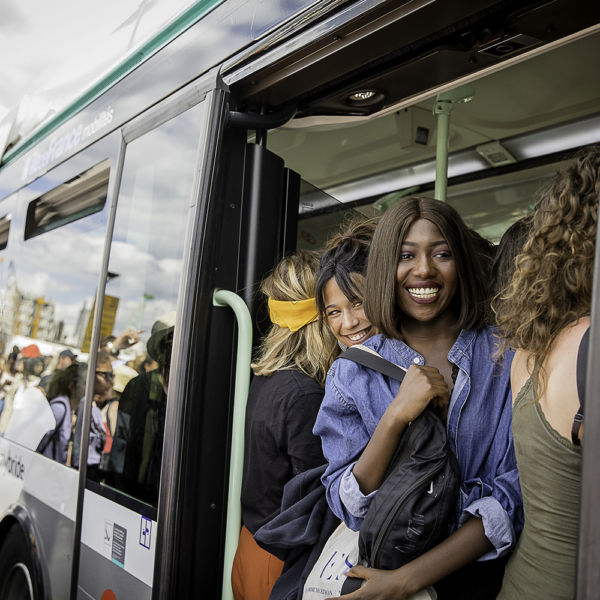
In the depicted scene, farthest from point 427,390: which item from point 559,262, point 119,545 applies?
point 119,545

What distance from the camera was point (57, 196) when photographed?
342 centimetres

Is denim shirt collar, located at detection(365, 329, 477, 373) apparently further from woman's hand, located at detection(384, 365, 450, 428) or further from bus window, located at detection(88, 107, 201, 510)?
bus window, located at detection(88, 107, 201, 510)

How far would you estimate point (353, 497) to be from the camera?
159cm

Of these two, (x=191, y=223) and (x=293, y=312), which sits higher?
(x=191, y=223)

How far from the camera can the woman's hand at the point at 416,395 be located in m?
1.55

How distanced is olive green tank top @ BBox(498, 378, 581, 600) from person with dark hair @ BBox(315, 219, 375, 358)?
0.88m

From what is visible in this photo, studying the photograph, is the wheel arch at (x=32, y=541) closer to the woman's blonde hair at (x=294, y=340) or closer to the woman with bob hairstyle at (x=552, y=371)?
the woman's blonde hair at (x=294, y=340)

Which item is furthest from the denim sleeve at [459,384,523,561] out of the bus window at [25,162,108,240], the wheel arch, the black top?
the wheel arch

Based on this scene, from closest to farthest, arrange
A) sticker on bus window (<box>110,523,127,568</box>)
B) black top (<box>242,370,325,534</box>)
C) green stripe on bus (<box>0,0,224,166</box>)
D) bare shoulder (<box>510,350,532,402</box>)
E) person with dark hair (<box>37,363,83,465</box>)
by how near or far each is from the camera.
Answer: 1. bare shoulder (<box>510,350,532,402</box>)
2. black top (<box>242,370,325,534</box>)
3. sticker on bus window (<box>110,523,127,568</box>)
4. green stripe on bus (<box>0,0,224,166</box>)
5. person with dark hair (<box>37,363,83,465</box>)

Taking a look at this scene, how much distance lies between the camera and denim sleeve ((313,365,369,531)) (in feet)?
5.54

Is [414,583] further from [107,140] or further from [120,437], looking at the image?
[107,140]

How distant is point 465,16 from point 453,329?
838mm

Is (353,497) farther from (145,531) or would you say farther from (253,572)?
(145,531)

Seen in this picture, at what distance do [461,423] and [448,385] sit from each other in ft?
0.40
